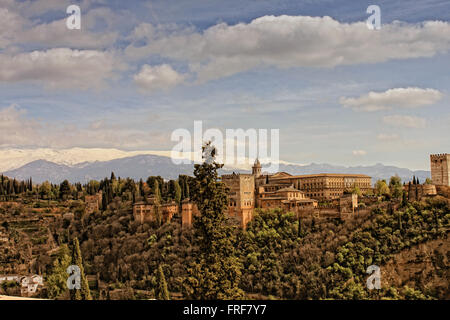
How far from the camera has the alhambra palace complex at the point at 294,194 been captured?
23188 mm

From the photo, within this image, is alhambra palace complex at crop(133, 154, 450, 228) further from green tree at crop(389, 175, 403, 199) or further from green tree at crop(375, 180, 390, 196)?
green tree at crop(389, 175, 403, 199)

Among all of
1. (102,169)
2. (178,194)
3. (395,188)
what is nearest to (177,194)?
(178,194)

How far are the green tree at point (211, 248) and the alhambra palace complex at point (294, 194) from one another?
1186 cm

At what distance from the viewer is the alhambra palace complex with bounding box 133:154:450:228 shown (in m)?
23.2

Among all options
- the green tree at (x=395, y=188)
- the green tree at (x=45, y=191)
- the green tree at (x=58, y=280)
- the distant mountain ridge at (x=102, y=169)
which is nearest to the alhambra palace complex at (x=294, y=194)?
the green tree at (x=395, y=188)

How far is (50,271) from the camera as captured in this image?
28.8 m

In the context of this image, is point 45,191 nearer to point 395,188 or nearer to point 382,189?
point 382,189

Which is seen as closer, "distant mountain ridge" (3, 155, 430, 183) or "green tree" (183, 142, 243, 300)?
"green tree" (183, 142, 243, 300)

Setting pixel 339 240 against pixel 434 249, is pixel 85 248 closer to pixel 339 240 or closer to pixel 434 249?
pixel 339 240

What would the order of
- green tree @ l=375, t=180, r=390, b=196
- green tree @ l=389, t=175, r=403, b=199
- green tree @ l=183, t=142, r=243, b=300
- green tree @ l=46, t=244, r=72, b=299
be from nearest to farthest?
1. green tree @ l=183, t=142, r=243, b=300
2. green tree @ l=389, t=175, r=403, b=199
3. green tree @ l=46, t=244, r=72, b=299
4. green tree @ l=375, t=180, r=390, b=196

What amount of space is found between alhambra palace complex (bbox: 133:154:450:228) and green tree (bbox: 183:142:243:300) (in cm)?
1186

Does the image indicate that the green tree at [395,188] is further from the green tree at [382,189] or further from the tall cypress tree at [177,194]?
the tall cypress tree at [177,194]

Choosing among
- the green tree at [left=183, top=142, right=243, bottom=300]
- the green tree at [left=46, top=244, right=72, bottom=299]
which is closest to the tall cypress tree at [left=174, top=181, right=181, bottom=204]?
the green tree at [left=46, top=244, right=72, bottom=299]
